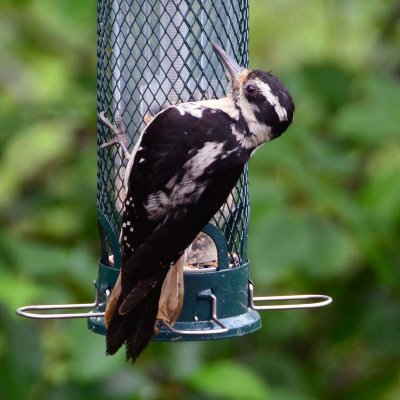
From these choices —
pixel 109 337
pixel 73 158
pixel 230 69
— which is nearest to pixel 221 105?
pixel 230 69

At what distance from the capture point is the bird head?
3.44 meters

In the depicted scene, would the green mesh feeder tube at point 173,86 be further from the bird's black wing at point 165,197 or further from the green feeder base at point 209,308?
the bird's black wing at point 165,197

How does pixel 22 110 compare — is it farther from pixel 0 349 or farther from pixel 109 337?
pixel 109 337

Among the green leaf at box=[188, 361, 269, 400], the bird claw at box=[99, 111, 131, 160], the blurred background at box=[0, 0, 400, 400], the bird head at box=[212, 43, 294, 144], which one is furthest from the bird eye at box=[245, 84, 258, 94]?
the green leaf at box=[188, 361, 269, 400]

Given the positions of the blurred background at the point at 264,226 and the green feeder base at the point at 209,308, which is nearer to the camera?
the green feeder base at the point at 209,308

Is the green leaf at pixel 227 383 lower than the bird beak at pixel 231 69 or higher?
lower

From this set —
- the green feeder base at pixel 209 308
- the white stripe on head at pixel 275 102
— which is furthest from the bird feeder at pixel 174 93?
the white stripe on head at pixel 275 102

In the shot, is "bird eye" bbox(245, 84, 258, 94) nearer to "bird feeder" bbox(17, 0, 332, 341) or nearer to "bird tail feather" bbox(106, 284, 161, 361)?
"bird feeder" bbox(17, 0, 332, 341)

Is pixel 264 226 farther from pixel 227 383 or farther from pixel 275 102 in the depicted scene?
pixel 275 102

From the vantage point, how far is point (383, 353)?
16.3 feet

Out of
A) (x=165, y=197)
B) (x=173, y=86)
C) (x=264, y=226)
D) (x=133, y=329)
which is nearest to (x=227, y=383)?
(x=264, y=226)

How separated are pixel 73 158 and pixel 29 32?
3.52 feet

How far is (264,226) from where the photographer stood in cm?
448

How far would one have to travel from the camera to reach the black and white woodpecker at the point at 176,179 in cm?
341
